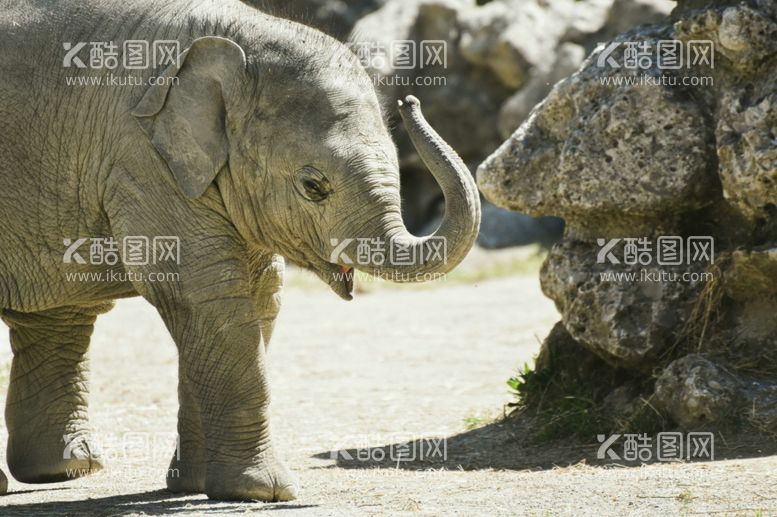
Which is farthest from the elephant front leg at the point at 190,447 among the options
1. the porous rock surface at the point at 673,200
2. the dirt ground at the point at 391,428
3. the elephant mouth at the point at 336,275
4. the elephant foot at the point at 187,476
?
the porous rock surface at the point at 673,200

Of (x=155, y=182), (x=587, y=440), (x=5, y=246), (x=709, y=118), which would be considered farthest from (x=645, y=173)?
(x=5, y=246)

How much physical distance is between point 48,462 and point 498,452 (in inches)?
107

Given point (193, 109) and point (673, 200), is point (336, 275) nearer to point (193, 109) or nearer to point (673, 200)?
point (193, 109)

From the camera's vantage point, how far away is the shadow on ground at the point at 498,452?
307 inches

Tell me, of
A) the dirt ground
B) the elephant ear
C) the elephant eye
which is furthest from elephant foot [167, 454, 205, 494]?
the elephant eye

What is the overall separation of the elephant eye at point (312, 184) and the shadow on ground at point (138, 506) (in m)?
1.54

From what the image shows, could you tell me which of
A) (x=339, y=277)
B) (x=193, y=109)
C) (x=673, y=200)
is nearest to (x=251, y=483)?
(x=339, y=277)

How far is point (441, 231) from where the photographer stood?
6730 millimetres

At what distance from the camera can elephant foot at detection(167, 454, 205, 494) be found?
759 centimetres

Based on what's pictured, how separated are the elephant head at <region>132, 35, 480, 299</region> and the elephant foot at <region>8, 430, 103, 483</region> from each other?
208 cm

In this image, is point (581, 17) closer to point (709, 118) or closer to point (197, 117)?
point (709, 118)

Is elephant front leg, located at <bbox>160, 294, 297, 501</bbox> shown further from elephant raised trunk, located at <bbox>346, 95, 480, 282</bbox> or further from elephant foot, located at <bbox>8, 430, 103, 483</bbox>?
elephant foot, located at <bbox>8, 430, 103, 483</bbox>

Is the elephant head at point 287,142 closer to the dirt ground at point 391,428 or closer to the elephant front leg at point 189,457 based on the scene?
the elephant front leg at point 189,457

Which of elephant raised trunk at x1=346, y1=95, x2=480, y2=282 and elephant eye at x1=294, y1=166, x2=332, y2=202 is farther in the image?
elephant eye at x1=294, y1=166, x2=332, y2=202
